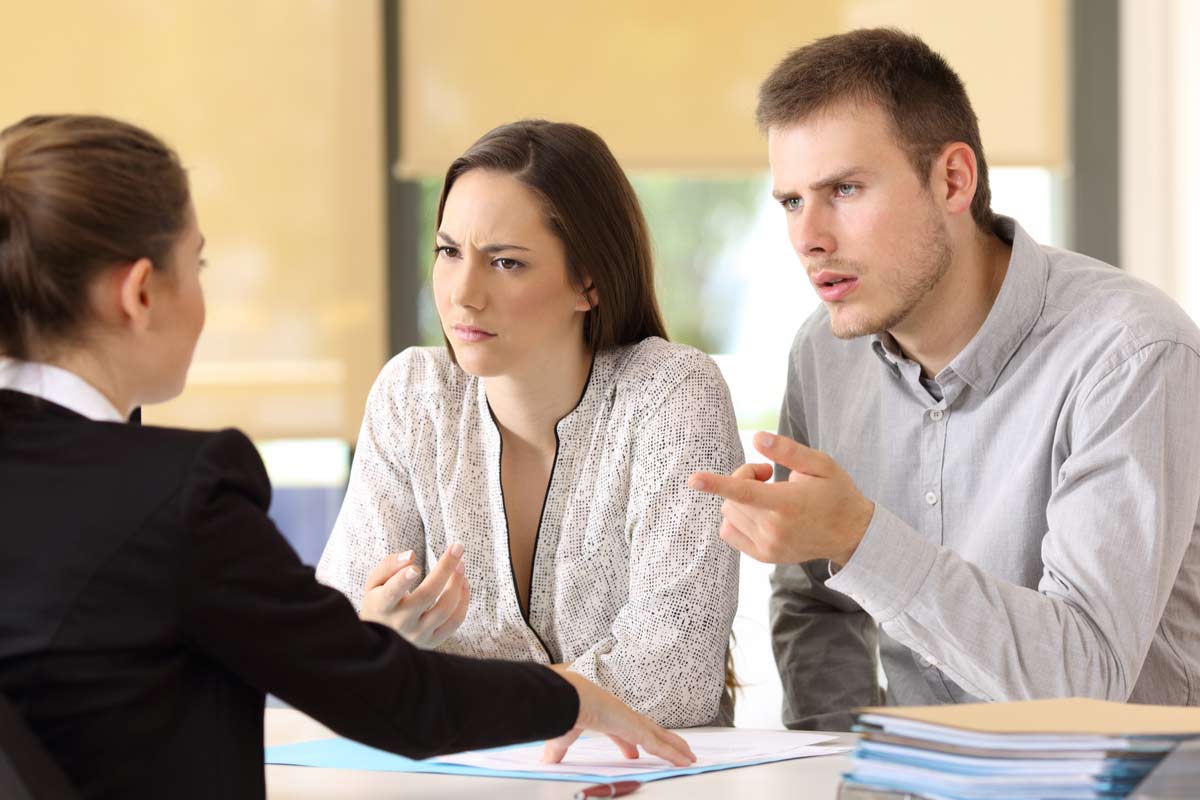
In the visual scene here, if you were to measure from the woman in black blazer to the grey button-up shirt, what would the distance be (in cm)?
59

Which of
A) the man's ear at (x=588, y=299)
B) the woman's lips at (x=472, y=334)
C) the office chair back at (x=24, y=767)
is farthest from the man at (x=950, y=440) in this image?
the office chair back at (x=24, y=767)

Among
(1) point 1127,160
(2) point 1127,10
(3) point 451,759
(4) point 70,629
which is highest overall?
(2) point 1127,10

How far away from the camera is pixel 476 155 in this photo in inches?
75.0

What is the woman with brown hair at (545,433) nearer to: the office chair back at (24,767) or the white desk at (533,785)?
the white desk at (533,785)

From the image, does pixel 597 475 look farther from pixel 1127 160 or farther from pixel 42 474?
pixel 1127 160

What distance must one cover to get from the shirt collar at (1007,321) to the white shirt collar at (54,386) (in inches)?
44.5

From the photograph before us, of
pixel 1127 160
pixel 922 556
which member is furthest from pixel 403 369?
pixel 1127 160

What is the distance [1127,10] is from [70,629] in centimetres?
364

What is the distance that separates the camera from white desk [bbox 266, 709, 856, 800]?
1229 mm

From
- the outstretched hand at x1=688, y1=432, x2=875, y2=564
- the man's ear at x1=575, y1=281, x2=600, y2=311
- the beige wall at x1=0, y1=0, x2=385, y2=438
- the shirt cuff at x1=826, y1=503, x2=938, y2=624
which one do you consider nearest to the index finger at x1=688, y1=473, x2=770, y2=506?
the outstretched hand at x1=688, y1=432, x2=875, y2=564

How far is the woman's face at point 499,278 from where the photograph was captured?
1829 mm

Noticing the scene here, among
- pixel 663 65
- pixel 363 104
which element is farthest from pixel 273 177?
pixel 663 65

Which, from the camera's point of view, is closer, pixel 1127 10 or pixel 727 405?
pixel 727 405

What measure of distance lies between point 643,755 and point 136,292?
704 mm
